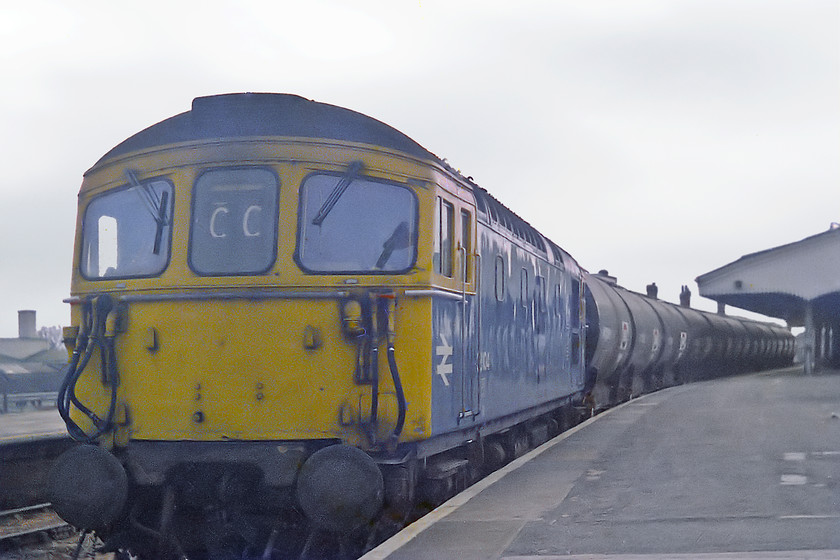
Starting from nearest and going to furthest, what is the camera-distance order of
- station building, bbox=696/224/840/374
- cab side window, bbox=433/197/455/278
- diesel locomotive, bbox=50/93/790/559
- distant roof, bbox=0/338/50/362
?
diesel locomotive, bbox=50/93/790/559
cab side window, bbox=433/197/455/278
station building, bbox=696/224/840/374
distant roof, bbox=0/338/50/362

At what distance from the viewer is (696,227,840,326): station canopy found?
3756 centimetres

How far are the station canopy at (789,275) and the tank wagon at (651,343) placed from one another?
1779mm

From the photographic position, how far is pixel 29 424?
26.8 m

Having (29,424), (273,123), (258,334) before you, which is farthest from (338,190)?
(29,424)

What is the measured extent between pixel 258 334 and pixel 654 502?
3566mm

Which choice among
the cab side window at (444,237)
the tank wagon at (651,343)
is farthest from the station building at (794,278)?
the cab side window at (444,237)

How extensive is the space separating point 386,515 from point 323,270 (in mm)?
1931

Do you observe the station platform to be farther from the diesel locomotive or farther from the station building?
the station building

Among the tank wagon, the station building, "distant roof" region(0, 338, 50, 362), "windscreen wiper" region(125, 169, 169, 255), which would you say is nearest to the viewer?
"windscreen wiper" region(125, 169, 169, 255)

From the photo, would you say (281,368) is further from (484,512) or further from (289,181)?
(484,512)

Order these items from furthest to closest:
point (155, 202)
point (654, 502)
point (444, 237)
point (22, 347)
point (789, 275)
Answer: point (22, 347), point (789, 275), point (654, 502), point (444, 237), point (155, 202)

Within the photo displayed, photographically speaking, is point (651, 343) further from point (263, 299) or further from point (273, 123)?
point (263, 299)

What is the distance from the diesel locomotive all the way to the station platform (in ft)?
43.5

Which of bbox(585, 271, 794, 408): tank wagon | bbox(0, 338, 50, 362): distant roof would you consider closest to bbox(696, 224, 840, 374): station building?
bbox(585, 271, 794, 408): tank wagon
